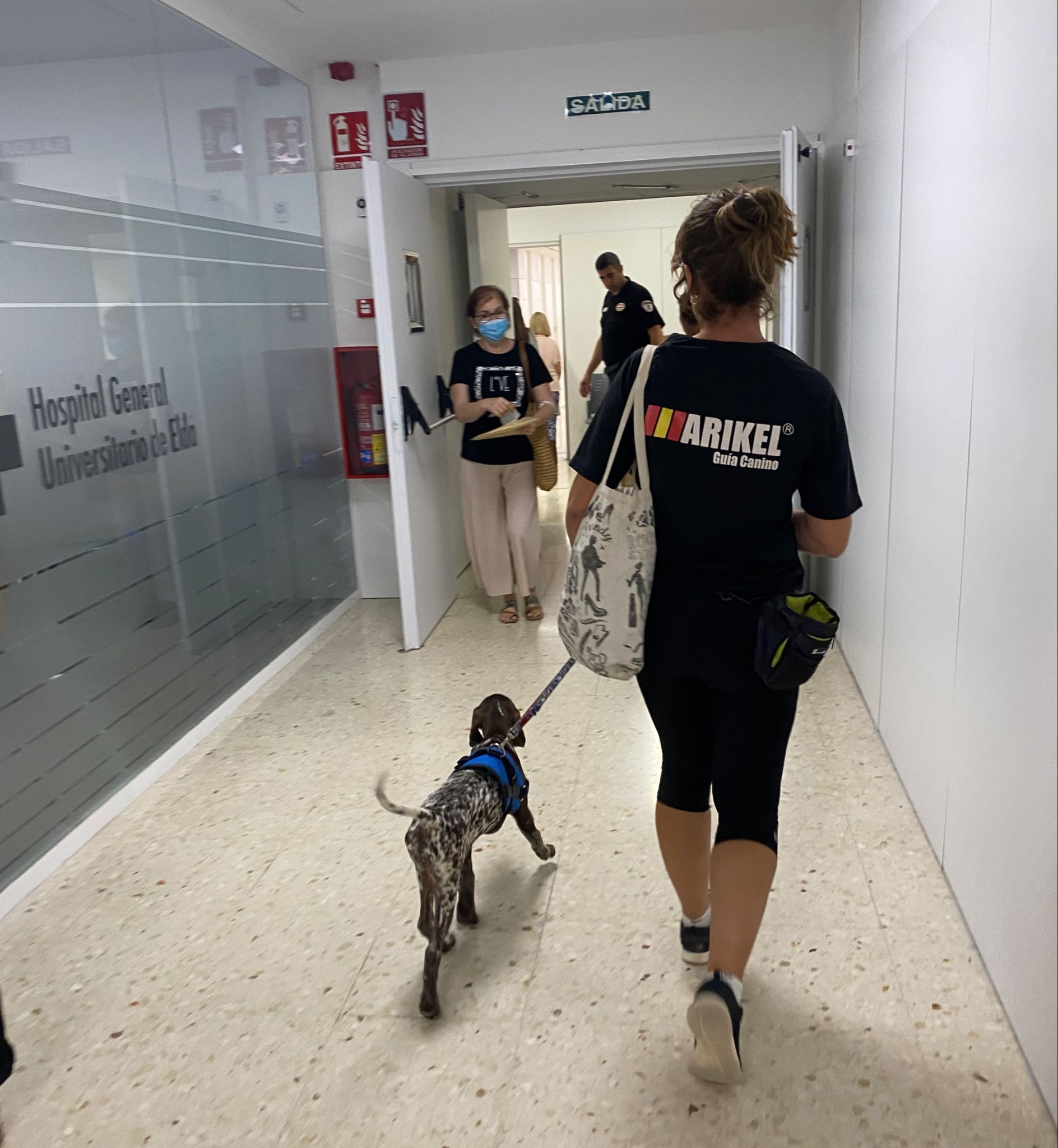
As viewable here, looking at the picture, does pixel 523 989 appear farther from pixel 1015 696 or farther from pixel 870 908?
pixel 1015 696

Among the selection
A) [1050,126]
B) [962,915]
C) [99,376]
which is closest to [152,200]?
[99,376]

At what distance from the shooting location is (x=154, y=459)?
3.14 m

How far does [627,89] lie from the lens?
4.26 meters

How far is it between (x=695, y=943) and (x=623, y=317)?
168 inches

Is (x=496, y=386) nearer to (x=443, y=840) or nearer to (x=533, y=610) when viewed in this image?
(x=533, y=610)

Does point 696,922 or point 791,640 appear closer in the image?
point 791,640

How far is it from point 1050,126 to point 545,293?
957 centimetres

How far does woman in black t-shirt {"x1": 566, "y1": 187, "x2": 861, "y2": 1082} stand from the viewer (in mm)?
1571

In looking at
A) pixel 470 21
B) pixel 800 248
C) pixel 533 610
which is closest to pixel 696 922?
pixel 800 248

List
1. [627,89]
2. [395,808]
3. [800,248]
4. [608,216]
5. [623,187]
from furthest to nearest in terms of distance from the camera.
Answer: [608,216] → [623,187] → [627,89] → [800,248] → [395,808]

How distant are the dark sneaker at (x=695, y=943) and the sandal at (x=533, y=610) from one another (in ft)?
8.67

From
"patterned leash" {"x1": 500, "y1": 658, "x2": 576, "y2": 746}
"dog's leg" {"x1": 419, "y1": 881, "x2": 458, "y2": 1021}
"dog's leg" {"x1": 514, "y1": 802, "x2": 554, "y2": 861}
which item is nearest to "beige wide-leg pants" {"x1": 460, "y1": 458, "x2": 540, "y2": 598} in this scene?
"dog's leg" {"x1": 514, "y1": 802, "x2": 554, "y2": 861}

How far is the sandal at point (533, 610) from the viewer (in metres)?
4.70

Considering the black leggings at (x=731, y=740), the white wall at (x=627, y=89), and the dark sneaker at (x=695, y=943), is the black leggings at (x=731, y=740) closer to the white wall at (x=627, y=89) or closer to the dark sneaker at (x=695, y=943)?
the dark sneaker at (x=695, y=943)
